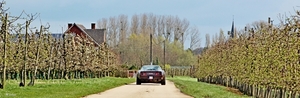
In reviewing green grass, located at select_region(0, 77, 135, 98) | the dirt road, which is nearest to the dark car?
green grass, located at select_region(0, 77, 135, 98)

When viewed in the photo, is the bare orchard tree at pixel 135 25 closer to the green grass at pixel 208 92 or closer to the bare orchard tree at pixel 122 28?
the bare orchard tree at pixel 122 28

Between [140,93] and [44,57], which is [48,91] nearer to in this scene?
[140,93]

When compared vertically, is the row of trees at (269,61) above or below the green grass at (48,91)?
above

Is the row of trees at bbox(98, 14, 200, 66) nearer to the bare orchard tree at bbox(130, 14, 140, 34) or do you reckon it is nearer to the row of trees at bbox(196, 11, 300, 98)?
the bare orchard tree at bbox(130, 14, 140, 34)

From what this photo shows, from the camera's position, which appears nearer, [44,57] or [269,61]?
[269,61]

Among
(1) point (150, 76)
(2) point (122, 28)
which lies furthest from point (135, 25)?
(1) point (150, 76)

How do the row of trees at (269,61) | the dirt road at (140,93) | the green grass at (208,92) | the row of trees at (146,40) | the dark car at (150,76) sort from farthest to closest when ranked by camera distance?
the row of trees at (146,40)
the dark car at (150,76)
the green grass at (208,92)
the dirt road at (140,93)
the row of trees at (269,61)

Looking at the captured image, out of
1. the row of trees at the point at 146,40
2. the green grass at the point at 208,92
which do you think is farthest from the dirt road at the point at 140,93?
the row of trees at the point at 146,40

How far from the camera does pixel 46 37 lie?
124ft

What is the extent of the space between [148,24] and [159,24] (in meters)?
1.96

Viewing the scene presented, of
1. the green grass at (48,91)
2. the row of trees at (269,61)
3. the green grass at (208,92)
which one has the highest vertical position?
the row of trees at (269,61)

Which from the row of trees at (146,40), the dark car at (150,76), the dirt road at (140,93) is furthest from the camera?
the row of trees at (146,40)

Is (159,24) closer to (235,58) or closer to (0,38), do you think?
(235,58)

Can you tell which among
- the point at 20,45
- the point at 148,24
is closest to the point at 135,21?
the point at 148,24
